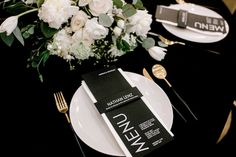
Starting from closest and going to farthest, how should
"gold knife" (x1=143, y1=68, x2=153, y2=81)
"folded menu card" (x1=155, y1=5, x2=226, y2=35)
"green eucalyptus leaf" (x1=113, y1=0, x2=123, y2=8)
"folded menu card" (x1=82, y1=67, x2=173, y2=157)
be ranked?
"folded menu card" (x1=82, y1=67, x2=173, y2=157)
"green eucalyptus leaf" (x1=113, y1=0, x2=123, y2=8)
"gold knife" (x1=143, y1=68, x2=153, y2=81)
"folded menu card" (x1=155, y1=5, x2=226, y2=35)

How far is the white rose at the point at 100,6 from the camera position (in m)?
0.84

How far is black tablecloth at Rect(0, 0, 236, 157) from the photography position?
831 mm

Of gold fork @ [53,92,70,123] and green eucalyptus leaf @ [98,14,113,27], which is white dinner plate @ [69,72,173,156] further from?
green eucalyptus leaf @ [98,14,113,27]

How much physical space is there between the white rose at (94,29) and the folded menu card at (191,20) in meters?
0.46

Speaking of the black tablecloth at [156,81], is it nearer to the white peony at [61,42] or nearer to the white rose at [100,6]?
the white peony at [61,42]

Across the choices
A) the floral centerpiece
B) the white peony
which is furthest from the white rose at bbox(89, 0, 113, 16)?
the white peony

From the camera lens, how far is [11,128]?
85cm

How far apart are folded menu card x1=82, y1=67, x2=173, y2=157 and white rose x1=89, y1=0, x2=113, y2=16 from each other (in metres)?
0.23

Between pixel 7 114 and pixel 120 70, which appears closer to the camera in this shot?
pixel 7 114

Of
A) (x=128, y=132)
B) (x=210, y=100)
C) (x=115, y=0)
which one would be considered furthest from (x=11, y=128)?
(x=210, y=100)

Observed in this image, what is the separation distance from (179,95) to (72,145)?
0.43 m

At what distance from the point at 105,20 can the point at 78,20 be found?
0.29ft

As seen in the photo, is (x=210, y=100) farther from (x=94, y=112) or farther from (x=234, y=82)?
(x=94, y=112)

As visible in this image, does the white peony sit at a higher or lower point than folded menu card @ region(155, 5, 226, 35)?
higher
